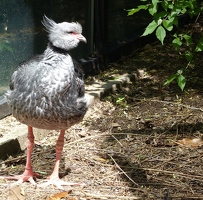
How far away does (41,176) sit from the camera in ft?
13.8

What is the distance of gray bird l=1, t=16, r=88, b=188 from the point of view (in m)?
3.69

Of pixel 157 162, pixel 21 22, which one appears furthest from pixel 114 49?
pixel 157 162

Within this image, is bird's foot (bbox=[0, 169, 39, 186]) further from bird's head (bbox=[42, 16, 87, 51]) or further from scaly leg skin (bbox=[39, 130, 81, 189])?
bird's head (bbox=[42, 16, 87, 51])

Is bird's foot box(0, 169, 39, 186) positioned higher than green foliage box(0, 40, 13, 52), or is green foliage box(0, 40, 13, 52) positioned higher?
green foliage box(0, 40, 13, 52)

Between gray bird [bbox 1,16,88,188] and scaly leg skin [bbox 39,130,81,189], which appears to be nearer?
gray bird [bbox 1,16,88,188]

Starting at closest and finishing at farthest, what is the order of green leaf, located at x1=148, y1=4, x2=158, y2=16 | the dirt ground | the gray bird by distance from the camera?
the gray bird → the dirt ground → green leaf, located at x1=148, y1=4, x2=158, y2=16

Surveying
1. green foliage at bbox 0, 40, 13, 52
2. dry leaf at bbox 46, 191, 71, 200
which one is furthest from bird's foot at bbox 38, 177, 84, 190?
green foliage at bbox 0, 40, 13, 52

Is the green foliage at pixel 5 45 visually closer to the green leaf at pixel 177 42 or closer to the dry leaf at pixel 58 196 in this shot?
the green leaf at pixel 177 42

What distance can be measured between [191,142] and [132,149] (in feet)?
1.76

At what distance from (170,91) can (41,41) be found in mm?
1584

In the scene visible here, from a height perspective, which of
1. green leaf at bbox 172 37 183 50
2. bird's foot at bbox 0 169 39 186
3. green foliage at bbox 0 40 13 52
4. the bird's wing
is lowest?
bird's foot at bbox 0 169 39 186

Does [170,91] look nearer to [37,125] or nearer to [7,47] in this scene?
[7,47]

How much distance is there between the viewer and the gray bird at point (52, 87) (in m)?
3.69

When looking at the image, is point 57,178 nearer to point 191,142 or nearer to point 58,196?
point 58,196
